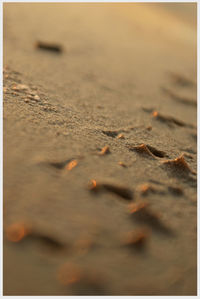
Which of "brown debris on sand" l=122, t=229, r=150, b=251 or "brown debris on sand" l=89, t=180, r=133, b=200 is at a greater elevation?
"brown debris on sand" l=89, t=180, r=133, b=200

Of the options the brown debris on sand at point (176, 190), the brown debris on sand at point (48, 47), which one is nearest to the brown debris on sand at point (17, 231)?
the brown debris on sand at point (176, 190)

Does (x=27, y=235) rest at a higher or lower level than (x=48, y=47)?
lower

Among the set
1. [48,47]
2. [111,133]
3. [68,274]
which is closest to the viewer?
[68,274]

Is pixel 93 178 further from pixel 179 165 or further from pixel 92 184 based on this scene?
pixel 179 165

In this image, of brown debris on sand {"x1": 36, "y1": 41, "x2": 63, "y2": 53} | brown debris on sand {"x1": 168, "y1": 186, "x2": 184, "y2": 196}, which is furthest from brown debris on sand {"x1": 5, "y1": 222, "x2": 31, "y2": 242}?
brown debris on sand {"x1": 36, "y1": 41, "x2": 63, "y2": 53}

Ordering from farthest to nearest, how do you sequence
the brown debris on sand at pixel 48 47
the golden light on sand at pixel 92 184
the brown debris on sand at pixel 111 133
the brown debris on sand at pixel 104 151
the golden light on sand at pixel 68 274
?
the brown debris on sand at pixel 48 47 → the brown debris on sand at pixel 111 133 → the brown debris on sand at pixel 104 151 → the golden light on sand at pixel 92 184 → the golden light on sand at pixel 68 274

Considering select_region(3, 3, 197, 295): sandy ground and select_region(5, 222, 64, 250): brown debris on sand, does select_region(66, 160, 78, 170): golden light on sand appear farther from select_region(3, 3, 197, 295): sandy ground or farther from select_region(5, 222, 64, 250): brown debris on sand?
select_region(5, 222, 64, 250): brown debris on sand

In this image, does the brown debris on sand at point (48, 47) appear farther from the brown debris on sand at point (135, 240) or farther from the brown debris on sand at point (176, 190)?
the brown debris on sand at point (135, 240)

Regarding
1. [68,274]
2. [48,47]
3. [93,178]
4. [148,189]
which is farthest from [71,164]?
[48,47]
